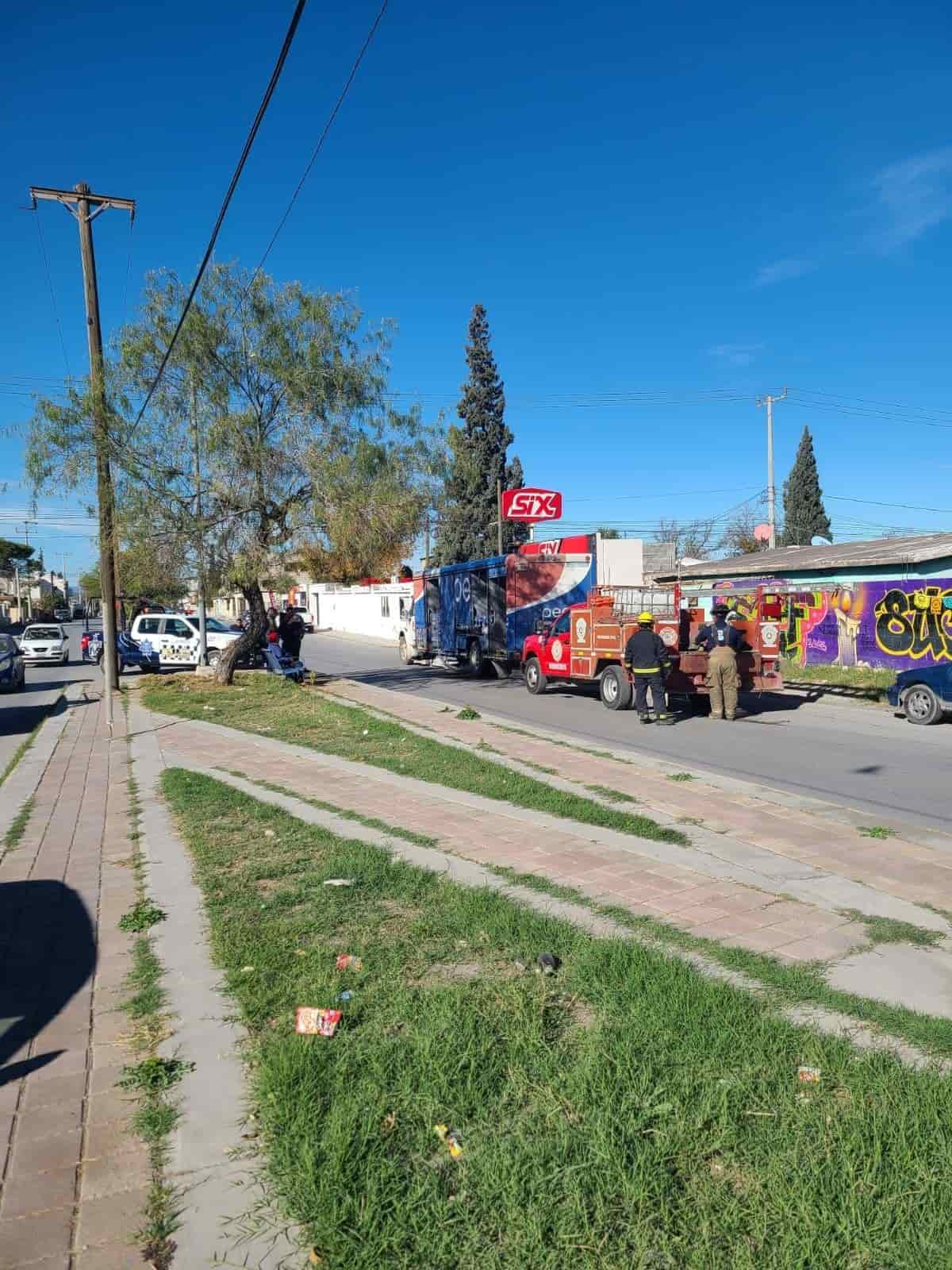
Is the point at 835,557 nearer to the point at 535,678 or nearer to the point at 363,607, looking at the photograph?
the point at 535,678

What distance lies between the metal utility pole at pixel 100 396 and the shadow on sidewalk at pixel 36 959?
34.1 ft

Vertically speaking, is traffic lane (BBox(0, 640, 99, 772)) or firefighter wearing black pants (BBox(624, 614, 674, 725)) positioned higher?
firefighter wearing black pants (BBox(624, 614, 674, 725))

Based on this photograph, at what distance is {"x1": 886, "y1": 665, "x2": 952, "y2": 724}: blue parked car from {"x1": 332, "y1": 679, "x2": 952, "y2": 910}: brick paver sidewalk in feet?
19.0

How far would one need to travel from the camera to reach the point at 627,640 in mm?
14938

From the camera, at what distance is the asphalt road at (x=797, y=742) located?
349 inches

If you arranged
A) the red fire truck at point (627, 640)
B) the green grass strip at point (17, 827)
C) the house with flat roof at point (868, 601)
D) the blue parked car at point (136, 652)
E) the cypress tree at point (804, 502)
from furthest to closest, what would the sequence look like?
1. the cypress tree at point (804, 502)
2. the blue parked car at point (136, 652)
3. the house with flat roof at point (868, 601)
4. the red fire truck at point (627, 640)
5. the green grass strip at point (17, 827)

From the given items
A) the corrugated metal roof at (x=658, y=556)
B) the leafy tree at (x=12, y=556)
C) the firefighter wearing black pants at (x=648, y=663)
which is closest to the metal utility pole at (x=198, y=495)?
the firefighter wearing black pants at (x=648, y=663)

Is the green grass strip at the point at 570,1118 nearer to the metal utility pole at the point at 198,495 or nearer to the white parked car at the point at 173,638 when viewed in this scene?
the metal utility pole at the point at 198,495

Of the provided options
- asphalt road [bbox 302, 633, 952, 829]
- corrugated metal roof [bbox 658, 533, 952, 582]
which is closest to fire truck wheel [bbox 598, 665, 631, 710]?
asphalt road [bbox 302, 633, 952, 829]

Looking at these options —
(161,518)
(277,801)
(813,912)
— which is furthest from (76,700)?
(813,912)

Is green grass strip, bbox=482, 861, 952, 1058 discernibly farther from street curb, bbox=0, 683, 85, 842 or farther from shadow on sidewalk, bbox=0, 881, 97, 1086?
street curb, bbox=0, 683, 85, 842

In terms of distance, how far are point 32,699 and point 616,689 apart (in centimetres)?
1294

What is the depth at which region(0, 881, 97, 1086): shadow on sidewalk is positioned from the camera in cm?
374

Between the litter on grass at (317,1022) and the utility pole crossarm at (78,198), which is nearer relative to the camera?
the litter on grass at (317,1022)
